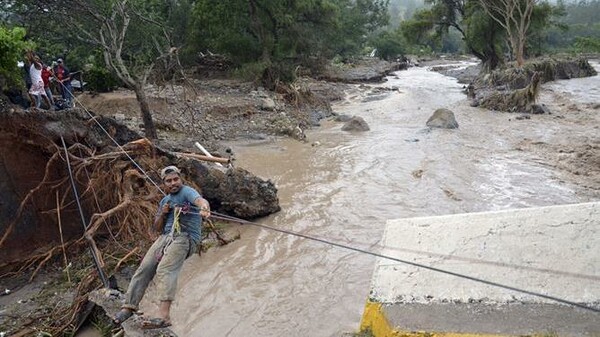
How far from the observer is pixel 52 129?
690cm

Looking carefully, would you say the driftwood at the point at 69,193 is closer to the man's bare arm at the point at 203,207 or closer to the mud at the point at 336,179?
the mud at the point at 336,179

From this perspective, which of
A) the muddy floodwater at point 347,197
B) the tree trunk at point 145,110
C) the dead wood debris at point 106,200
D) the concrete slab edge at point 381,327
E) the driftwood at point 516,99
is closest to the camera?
the concrete slab edge at point 381,327

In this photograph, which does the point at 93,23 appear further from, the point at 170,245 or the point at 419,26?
the point at 419,26

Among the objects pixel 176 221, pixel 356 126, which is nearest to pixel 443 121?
pixel 356 126

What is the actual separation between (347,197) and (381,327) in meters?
6.29

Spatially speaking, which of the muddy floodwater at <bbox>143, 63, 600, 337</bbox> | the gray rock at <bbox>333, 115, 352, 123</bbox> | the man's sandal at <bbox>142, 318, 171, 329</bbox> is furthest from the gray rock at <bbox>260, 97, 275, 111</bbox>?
the man's sandal at <bbox>142, 318, 171, 329</bbox>

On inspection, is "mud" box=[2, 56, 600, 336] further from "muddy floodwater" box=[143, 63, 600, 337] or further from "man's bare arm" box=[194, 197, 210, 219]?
"man's bare arm" box=[194, 197, 210, 219]

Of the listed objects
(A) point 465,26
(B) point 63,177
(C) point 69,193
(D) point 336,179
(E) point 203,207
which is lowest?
(D) point 336,179

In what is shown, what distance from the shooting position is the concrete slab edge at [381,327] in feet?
10.9

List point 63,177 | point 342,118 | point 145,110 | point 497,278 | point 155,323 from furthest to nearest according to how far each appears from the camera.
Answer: point 342,118 → point 145,110 → point 63,177 → point 155,323 → point 497,278

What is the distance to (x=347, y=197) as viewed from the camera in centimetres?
984

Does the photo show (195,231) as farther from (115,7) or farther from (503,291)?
Result: (115,7)

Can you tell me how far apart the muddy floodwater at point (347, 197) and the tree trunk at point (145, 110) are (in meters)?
2.44

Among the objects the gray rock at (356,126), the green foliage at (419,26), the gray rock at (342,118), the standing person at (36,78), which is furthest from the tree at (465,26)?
the standing person at (36,78)
